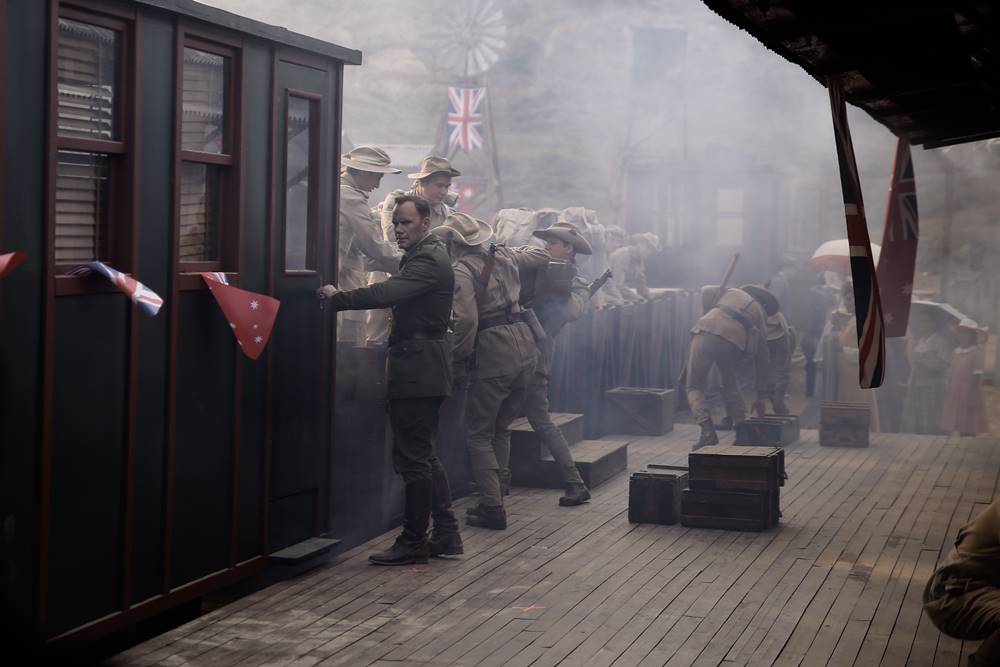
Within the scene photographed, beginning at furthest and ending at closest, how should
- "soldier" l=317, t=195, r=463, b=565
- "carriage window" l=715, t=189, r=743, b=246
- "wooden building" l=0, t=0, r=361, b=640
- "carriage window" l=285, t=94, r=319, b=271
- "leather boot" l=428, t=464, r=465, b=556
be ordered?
"carriage window" l=715, t=189, r=743, b=246 < "leather boot" l=428, t=464, r=465, b=556 < "soldier" l=317, t=195, r=463, b=565 < "carriage window" l=285, t=94, r=319, b=271 < "wooden building" l=0, t=0, r=361, b=640

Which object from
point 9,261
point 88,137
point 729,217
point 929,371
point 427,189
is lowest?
point 929,371

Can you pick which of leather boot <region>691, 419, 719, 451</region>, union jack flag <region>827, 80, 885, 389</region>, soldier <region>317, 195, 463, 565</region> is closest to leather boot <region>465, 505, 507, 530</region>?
soldier <region>317, 195, 463, 565</region>

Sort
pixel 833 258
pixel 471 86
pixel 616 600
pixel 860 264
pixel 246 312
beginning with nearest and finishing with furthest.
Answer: pixel 860 264, pixel 246 312, pixel 616 600, pixel 833 258, pixel 471 86

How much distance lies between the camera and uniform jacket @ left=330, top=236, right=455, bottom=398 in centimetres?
705

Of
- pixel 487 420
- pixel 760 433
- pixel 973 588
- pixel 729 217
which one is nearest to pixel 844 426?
pixel 760 433

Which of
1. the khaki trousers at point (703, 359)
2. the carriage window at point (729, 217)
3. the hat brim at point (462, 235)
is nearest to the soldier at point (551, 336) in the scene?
the hat brim at point (462, 235)

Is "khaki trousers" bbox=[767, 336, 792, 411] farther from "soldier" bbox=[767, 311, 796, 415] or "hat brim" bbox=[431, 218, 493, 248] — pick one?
"hat brim" bbox=[431, 218, 493, 248]

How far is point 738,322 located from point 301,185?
6.54 m

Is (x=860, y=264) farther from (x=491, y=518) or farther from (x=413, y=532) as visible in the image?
(x=491, y=518)

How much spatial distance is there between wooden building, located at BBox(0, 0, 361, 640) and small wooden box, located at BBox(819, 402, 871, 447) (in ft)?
22.5

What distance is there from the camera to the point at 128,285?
5.32 meters

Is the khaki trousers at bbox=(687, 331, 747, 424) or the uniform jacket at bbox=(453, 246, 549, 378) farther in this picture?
the khaki trousers at bbox=(687, 331, 747, 424)

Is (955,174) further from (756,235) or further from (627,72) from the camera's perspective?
(627,72)

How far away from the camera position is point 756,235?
23484 mm
